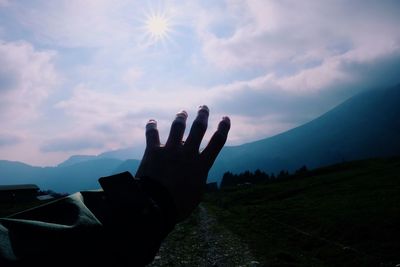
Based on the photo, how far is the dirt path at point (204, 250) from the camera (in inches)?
761

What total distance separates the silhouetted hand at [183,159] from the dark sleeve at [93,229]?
339mm

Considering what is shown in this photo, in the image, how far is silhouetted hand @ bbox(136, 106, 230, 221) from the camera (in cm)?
276

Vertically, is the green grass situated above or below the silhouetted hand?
below

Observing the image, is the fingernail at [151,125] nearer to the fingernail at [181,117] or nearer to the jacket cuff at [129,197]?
the fingernail at [181,117]

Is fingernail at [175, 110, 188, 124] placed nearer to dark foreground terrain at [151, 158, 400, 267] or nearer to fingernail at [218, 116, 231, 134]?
fingernail at [218, 116, 231, 134]

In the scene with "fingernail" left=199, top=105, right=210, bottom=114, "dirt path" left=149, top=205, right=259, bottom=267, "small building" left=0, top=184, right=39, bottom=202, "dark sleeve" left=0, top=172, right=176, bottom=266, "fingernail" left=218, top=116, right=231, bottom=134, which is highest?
"small building" left=0, top=184, right=39, bottom=202

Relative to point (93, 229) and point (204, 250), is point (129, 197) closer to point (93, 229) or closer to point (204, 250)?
point (93, 229)

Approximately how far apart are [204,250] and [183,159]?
21.1 meters

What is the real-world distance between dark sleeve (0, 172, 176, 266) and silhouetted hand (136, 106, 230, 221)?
1.11 ft

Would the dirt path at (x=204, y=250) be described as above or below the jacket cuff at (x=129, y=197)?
below

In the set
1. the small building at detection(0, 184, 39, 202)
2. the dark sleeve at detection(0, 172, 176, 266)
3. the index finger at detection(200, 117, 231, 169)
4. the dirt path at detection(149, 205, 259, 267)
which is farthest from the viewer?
the small building at detection(0, 184, 39, 202)

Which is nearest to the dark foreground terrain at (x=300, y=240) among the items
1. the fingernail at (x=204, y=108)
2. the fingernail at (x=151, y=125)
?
the fingernail at (x=151, y=125)

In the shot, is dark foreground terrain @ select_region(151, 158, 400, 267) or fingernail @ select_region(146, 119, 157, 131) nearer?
fingernail @ select_region(146, 119, 157, 131)

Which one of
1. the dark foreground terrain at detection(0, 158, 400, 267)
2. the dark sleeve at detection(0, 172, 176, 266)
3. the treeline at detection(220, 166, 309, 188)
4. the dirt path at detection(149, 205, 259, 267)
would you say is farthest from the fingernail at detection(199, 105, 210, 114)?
the treeline at detection(220, 166, 309, 188)
